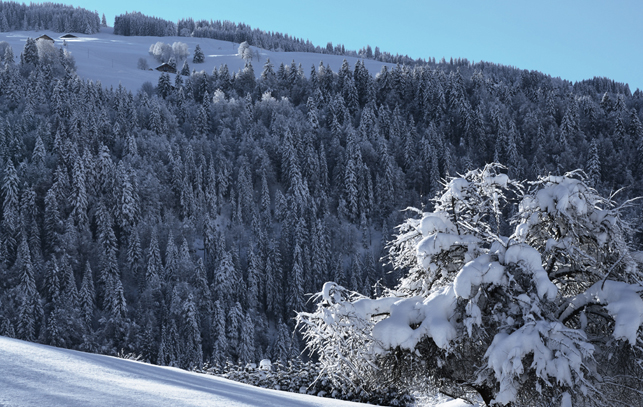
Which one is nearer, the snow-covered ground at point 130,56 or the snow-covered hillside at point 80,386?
the snow-covered hillside at point 80,386

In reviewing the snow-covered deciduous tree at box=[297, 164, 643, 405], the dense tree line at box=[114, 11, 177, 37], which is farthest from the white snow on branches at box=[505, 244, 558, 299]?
the dense tree line at box=[114, 11, 177, 37]

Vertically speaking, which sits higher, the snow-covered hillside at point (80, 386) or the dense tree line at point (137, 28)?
the dense tree line at point (137, 28)

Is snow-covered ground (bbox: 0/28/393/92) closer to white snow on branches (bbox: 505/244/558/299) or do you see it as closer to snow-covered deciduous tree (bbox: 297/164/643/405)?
snow-covered deciduous tree (bbox: 297/164/643/405)

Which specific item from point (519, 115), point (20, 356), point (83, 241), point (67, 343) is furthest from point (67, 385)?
point (519, 115)

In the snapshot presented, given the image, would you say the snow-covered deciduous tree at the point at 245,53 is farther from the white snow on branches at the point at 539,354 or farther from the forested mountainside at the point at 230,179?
the white snow on branches at the point at 539,354

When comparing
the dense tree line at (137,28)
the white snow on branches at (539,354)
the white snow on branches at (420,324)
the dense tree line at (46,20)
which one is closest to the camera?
the white snow on branches at (539,354)

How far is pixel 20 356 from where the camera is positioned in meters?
6.70

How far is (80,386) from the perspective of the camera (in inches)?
233

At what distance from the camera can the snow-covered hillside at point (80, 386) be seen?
532 centimetres

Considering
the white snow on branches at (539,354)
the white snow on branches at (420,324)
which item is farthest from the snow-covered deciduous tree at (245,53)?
the white snow on branches at (539,354)

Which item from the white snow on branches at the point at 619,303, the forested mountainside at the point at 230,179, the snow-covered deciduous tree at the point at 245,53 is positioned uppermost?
the snow-covered deciduous tree at the point at 245,53

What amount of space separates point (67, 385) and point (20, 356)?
51.2 inches

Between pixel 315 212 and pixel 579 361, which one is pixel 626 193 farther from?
pixel 579 361

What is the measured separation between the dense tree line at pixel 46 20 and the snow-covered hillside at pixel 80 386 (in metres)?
202
